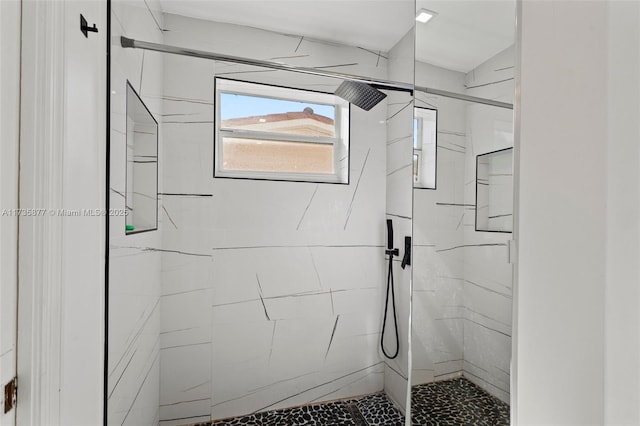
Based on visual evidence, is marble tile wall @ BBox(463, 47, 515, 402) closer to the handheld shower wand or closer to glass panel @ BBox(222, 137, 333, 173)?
the handheld shower wand

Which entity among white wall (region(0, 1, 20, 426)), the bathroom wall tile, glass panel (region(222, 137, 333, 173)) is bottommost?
the bathroom wall tile

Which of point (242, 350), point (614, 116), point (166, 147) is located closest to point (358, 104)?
point (166, 147)

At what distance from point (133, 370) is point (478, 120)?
4.83 ft

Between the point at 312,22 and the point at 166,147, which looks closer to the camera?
the point at 166,147

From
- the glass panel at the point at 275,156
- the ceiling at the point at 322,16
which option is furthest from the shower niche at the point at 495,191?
the ceiling at the point at 322,16

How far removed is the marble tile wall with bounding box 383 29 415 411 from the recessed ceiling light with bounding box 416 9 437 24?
0.41 m

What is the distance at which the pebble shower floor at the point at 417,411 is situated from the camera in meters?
1.12

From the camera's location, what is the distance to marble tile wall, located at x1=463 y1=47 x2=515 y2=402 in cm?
106

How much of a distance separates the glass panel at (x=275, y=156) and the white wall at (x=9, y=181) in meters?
1.01

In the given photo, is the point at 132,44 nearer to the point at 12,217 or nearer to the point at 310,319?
the point at 12,217

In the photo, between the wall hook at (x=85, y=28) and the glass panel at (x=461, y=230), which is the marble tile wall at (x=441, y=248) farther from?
the wall hook at (x=85, y=28)

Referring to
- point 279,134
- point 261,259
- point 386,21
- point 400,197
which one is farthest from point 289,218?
point 386,21

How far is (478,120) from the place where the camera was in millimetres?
1130

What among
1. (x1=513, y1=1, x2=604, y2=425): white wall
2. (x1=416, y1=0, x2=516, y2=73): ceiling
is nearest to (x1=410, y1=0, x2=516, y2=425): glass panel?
(x1=416, y1=0, x2=516, y2=73): ceiling
